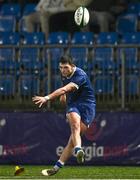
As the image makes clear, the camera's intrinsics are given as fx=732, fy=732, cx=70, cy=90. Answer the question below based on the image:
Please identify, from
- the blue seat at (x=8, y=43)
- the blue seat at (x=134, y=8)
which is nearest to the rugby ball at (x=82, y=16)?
the blue seat at (x=8, y=43)

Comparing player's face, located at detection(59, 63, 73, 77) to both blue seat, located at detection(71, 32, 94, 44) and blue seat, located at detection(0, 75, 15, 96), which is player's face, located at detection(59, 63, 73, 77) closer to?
blue seat, located at detection(0, 75, 15, 96)

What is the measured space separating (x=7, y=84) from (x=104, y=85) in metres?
2.47

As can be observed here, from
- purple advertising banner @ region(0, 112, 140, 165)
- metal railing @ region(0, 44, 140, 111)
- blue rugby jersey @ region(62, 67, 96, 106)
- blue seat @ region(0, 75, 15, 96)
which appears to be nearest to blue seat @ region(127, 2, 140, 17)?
metal railing @ region(0, 44, 140, 111)

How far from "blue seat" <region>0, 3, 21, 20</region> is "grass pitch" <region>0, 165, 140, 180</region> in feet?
28.5

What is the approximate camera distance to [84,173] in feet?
47.6

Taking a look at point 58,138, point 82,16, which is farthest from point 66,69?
point 58,138

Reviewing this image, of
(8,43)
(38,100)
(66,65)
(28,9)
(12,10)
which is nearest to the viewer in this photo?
(38,100)

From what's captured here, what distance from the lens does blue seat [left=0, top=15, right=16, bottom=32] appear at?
24.1 meters

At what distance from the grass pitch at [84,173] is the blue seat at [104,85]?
2.29 m

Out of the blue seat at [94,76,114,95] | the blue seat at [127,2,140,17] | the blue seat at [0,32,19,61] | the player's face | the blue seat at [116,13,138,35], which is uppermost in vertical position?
the blue seat at [127,2,140,17]

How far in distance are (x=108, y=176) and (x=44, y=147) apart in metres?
4.34

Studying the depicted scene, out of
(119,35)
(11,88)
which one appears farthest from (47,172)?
(119,35)

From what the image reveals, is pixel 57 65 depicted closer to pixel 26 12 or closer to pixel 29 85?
pixel 29 85

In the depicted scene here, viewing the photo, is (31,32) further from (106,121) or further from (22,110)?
(106,121)
